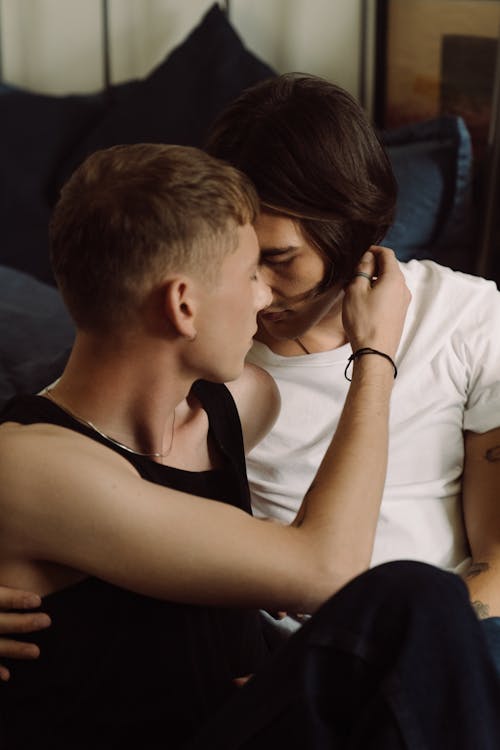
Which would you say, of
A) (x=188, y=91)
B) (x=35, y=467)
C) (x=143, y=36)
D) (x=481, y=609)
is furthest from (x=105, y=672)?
(x=143, y=36)

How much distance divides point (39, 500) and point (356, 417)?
13.7 inches

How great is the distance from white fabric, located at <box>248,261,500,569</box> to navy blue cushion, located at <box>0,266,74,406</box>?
0.45m

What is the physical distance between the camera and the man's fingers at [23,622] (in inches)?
42.9

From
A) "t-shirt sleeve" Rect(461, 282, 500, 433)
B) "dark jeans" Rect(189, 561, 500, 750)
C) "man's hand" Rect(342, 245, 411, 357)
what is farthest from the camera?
"t-shirt sleeve" Rect(461, 282, 500, 433)

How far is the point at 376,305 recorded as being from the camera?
4.38ft

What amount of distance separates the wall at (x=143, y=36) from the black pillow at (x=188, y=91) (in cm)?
23

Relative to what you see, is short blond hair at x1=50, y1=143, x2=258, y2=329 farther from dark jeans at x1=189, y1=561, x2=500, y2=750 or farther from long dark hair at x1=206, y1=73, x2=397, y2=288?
dark jeans at x1=189, y1=561, x2=500, y2=750

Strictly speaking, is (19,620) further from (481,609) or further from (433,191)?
(433,191)

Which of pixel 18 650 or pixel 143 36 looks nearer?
pixel 18 650

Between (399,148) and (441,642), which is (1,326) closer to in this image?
(399,148)

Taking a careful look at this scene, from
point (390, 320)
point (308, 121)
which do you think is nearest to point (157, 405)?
point (390, 320)

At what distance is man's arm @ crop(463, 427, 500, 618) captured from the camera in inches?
55.5

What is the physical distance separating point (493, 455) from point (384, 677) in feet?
1.91

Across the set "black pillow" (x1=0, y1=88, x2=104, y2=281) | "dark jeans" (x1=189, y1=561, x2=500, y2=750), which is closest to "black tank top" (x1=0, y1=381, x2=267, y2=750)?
"dark jeans" (x1=189, y1=561, x2=500, y2=750)
